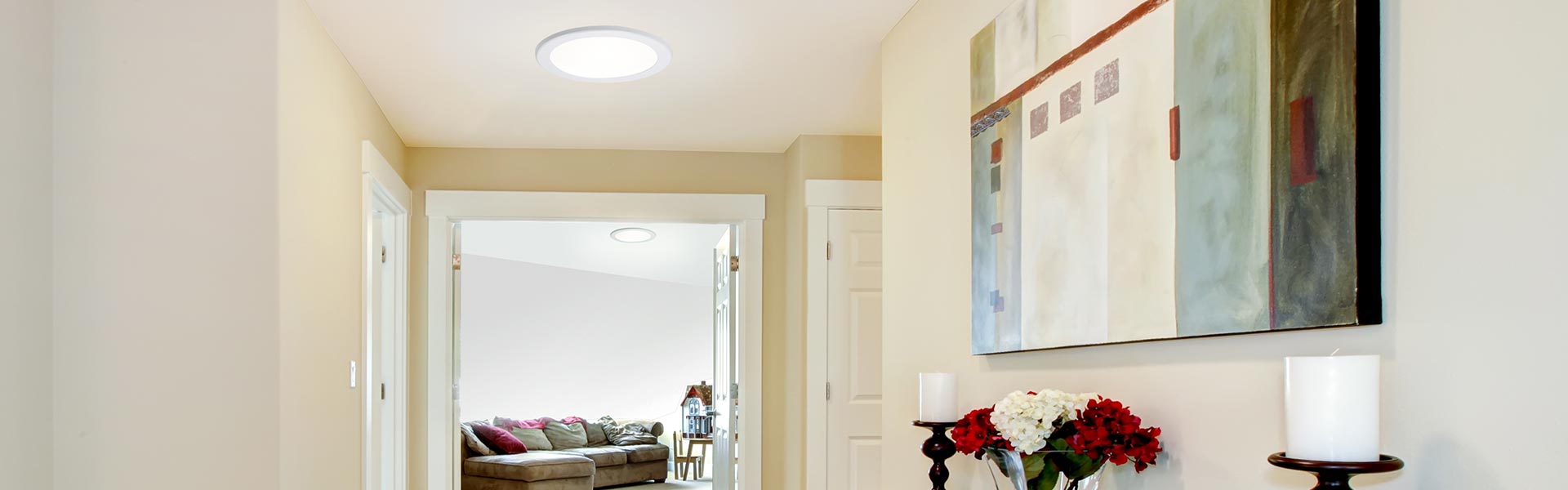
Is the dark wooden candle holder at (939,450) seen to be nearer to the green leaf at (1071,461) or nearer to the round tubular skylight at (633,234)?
the green leaf at (1071,461)

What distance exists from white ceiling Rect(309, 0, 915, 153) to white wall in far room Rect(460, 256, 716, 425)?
15.0 feet

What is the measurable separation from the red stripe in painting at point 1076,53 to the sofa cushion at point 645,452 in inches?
273

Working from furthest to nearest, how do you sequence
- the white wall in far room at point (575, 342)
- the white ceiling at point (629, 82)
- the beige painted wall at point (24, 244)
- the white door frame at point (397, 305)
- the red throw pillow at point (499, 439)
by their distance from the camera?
the white wall in far room at point (575, 342)
the red throw pillow at point (499, 439)
the white door frame at point (397, 305)
the white ceiling at point (629, 82)
the beige painted wall at point (24, 244)

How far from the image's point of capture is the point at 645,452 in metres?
9.15

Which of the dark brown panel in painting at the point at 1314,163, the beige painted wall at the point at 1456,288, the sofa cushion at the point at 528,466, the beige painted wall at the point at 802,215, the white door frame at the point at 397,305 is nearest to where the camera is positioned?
the beige painted wall at the point at 1456,288

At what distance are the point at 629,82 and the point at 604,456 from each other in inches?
210

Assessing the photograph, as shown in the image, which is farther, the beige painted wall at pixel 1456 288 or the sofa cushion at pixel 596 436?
the sofa cushion at pixel 596 436

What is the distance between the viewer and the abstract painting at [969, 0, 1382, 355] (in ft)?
4.21

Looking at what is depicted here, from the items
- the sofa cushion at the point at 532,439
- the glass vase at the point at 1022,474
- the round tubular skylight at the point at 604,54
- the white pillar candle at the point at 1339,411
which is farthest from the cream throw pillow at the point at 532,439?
the white pillar candle at the point at 1339,411

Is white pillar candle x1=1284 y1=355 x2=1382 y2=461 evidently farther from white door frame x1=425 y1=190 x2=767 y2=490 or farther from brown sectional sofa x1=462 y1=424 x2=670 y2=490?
brown sectional sofa x1=462 y1=424 x2=670 y2=490

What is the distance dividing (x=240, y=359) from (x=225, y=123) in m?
0.52

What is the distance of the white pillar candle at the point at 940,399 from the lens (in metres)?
2.24

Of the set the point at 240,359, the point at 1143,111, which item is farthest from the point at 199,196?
the point at 1143,111

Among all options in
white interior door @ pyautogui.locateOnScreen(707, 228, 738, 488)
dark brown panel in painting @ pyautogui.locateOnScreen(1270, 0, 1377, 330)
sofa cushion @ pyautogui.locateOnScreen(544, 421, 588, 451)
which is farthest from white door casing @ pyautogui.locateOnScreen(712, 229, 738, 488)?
dark brown panel in painting @ pyautogui.locateOnScreen(1270, 0, 1377, 330)
